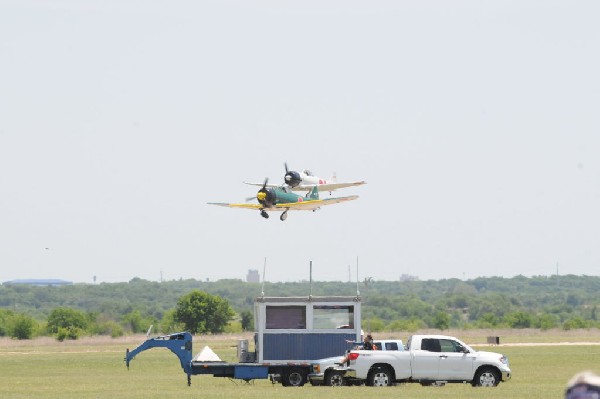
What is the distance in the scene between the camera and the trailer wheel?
35.8 meters

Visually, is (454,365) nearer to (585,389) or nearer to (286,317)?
(286,317)

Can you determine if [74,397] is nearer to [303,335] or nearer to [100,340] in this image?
[303,335]

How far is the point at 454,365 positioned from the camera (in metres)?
34.5

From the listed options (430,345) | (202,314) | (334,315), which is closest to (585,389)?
(430,345)

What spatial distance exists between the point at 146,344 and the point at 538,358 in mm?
25759

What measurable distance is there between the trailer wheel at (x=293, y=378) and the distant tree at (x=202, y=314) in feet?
247

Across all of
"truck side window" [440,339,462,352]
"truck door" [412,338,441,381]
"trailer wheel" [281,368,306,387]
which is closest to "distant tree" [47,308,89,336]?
"trailer wheel" [281,368,306,387]

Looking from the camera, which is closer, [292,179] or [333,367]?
[333,367]

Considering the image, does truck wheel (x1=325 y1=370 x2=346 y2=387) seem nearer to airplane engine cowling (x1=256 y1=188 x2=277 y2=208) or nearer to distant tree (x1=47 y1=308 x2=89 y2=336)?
airplane engine cowling (x1=256 y1=188 x2=277 y2=208)

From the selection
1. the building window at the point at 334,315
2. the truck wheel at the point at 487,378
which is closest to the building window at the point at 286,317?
the building window at the point at 334,315

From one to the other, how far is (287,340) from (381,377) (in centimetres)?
368

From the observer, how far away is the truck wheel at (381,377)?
112 feet

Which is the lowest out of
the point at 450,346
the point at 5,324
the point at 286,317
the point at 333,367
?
the point at 333,367

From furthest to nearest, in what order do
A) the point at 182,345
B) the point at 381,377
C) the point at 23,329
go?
the point at 23,329
the point at 182,345
the point at 381,377
